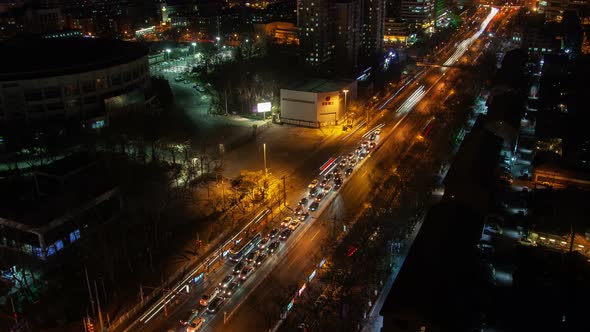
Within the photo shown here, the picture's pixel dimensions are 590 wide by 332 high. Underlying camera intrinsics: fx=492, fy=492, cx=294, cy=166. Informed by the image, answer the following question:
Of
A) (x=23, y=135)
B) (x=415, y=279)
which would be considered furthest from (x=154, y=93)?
(x=415, y=279)

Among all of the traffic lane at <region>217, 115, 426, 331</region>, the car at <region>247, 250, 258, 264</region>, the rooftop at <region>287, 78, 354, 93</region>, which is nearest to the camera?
the traffic lane at <region>217, 115, 426, 331</region>

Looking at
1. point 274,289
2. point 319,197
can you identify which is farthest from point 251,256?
point 319,197

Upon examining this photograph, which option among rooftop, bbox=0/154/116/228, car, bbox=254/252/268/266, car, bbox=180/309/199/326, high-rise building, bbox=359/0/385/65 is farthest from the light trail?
high-rise building, bbox=359/0/385/65

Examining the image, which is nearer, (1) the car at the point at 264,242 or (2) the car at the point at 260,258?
(2) the car at the point at 260,258

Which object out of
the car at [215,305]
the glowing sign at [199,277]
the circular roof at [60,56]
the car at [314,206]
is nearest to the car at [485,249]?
the car at [314,206]

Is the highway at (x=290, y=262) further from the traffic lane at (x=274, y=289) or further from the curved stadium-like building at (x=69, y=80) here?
the curved stadium-like building at (x=69, y=80)

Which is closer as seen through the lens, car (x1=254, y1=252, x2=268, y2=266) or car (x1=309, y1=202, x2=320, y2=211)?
car (x1=254, y1=252, x2=268, y2=266)

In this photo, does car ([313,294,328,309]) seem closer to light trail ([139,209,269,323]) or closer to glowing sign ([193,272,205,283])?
glowing sign ([193,272,205,283])
